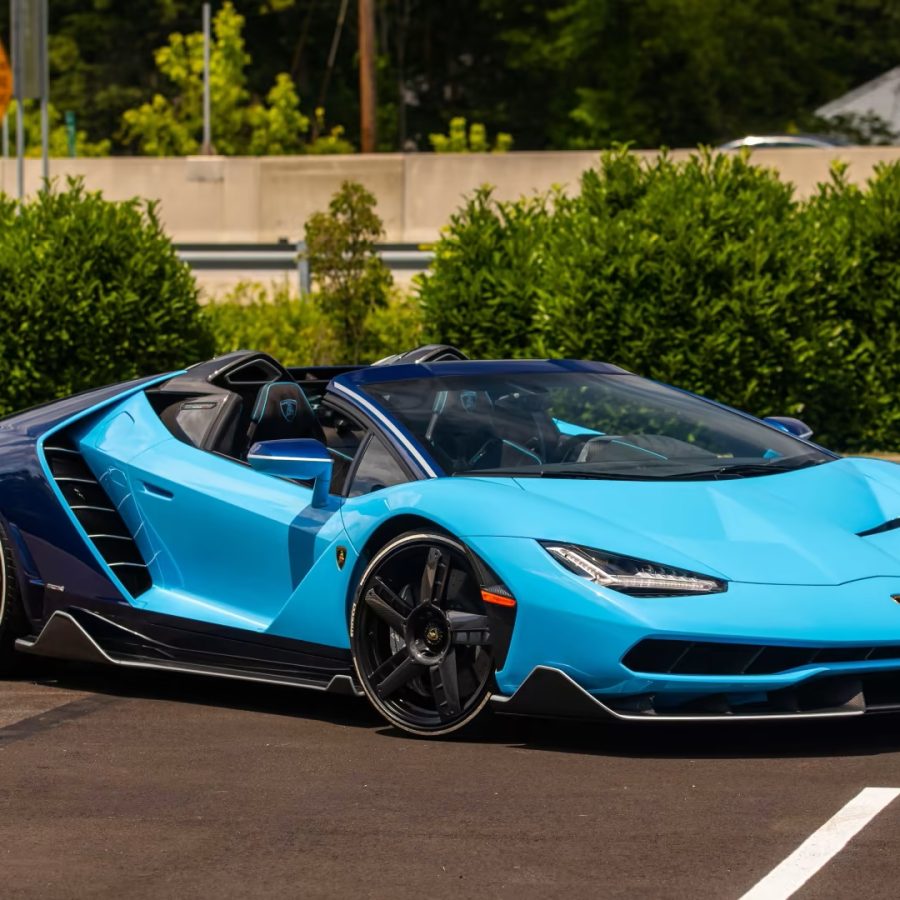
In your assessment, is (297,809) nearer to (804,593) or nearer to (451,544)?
(451,544)

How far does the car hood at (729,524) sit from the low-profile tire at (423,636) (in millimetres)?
285

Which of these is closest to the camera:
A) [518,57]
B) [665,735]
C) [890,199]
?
[665,735]

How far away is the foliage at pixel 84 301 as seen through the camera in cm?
1655

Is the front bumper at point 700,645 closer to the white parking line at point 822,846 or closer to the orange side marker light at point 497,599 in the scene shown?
the orange side marker light at point 497,599

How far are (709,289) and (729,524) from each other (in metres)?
9.36

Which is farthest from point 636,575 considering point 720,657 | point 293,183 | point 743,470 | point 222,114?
point 222,114

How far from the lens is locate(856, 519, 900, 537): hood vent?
649 cm

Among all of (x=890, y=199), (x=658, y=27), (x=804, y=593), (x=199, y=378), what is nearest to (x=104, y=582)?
(x=199, y=378)

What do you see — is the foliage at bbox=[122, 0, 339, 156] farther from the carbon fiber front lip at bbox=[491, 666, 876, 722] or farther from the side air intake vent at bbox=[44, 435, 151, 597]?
the carbon fiber front lip at bbox=[491, 666, 876, 722]

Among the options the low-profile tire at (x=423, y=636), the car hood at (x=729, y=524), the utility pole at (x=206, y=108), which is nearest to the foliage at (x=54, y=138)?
the utility pole at (x=206, y=108)

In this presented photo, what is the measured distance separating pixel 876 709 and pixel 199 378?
122 inches

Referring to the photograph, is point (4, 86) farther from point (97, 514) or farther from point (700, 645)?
point (700, 645)

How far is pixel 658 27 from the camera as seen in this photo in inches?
2138

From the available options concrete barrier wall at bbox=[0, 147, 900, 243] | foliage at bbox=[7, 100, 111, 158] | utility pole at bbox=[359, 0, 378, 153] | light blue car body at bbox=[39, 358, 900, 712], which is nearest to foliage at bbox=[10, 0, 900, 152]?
foliage at bbox=[7, 100, 111, 158]
